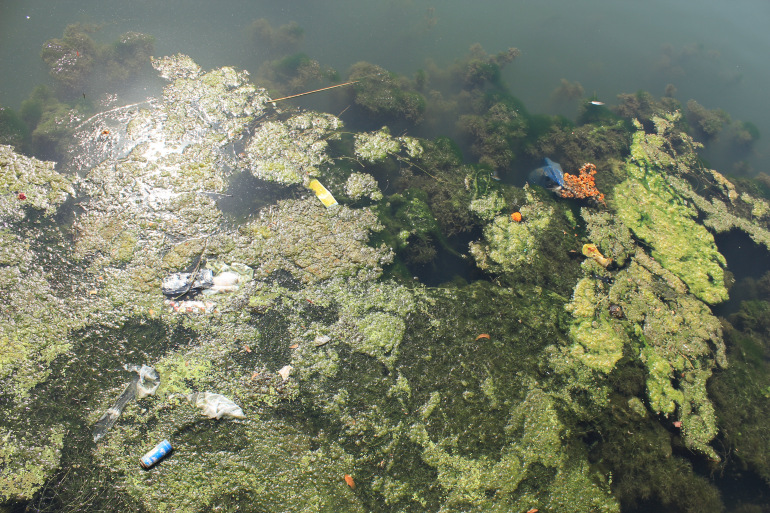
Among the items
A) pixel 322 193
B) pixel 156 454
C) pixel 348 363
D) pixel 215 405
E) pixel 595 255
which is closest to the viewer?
pixel 156 454

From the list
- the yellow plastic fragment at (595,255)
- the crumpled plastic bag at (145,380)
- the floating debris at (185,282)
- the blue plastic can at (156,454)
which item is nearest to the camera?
the blue plastic can at (156,454)

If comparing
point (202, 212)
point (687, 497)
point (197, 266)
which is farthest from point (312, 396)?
point (687, 497)

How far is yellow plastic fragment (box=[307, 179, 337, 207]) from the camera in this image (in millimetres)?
3178

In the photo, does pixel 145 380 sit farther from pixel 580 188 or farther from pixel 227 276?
pixel 580 188

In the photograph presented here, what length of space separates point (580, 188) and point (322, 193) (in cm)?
233

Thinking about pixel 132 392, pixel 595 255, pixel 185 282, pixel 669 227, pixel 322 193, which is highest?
pixel 669 227

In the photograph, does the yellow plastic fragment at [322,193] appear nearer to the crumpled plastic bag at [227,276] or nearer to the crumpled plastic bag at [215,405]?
the crumpled plastic bag at [227,276]

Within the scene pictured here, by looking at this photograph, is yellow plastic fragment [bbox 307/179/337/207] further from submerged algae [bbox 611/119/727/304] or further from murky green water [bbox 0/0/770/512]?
Answer: submerged algae [bbox 611/119/727/304]

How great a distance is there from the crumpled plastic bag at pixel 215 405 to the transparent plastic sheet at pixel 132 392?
23cm

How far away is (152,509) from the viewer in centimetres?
190

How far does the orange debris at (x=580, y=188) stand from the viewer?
11.3ft

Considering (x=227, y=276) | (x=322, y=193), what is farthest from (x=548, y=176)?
(x=227, y=276)

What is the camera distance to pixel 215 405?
7.10ft

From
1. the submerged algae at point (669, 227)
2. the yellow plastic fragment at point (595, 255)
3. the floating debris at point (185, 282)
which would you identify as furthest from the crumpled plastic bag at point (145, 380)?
the submerged algae at point (669, 227)
